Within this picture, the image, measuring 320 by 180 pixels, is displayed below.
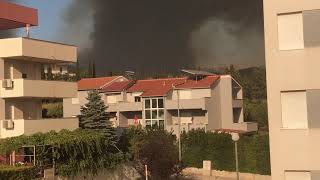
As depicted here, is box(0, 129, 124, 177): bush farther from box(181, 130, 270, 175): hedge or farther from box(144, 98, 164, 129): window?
box(144, 98, 164, 129): window

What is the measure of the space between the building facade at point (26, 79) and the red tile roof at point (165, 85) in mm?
32127

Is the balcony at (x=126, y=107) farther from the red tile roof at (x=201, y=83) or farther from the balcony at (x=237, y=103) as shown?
the balcony at (x=237, y=103)

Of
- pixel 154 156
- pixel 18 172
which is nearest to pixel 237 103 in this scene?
pixel 154 156

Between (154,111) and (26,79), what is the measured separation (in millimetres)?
38281

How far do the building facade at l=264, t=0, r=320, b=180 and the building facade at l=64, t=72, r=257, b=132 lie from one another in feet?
160

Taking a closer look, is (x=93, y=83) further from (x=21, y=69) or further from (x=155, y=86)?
(x=21, y=69)

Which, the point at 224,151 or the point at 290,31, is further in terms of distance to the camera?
the point at 224,151

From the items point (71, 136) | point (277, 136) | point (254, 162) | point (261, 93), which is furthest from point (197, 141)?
point (261, 93)

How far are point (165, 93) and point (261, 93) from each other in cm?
3309

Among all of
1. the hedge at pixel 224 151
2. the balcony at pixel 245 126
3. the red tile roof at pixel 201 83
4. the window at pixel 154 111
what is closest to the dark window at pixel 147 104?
the window at pixel 154 111

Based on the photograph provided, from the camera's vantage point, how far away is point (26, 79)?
118ft

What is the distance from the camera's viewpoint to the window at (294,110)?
16969 millimetres

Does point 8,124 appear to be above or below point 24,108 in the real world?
below

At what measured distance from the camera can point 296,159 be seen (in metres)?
17.2
